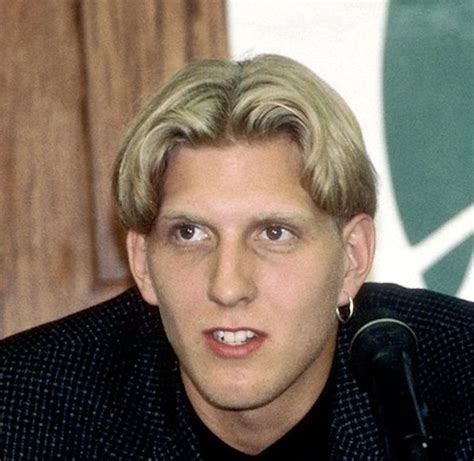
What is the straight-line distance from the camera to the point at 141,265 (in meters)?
1.99

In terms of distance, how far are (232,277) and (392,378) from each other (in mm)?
291

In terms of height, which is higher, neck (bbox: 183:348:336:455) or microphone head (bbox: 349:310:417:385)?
microphone head (bbox: 349:310:417:385)

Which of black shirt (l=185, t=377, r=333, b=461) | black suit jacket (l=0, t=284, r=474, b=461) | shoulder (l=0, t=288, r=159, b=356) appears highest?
shoulder (l=0, t=288, r=159, b=356)

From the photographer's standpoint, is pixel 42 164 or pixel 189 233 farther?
pixel 42 164

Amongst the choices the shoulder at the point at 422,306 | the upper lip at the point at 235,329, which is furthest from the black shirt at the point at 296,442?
the upper lip at the point at 235,329

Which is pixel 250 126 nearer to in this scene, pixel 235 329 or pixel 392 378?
pixel 235 329

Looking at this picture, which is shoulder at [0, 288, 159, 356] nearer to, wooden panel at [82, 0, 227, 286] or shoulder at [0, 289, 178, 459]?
shoulder at [0, 289, 178, 459]

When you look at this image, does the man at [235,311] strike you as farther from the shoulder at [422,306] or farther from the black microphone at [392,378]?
the black microphone at [392,378]

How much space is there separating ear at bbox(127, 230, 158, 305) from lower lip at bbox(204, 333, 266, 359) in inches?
6.3

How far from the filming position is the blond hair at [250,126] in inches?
73.9

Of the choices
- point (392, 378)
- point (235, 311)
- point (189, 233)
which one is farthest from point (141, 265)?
point (392, 378)

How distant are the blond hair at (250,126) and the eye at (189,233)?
49 millimetres

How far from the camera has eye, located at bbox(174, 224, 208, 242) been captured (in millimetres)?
1860

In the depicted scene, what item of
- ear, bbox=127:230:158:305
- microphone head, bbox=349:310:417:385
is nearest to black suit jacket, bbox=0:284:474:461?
ear, bbox=127:230:158:305
